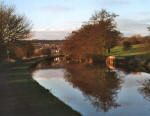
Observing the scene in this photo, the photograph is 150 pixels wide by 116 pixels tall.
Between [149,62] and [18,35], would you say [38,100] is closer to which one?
[18,35]


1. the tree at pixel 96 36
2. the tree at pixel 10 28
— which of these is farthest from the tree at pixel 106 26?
the tree at pixel 10 28

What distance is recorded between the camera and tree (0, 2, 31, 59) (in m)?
30.6

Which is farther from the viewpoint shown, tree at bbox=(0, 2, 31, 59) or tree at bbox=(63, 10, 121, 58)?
tree at bbox=(63, 10, 121, 58)

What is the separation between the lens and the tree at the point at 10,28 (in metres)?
30.6

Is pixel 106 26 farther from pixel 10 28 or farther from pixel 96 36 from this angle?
pixel 10 28

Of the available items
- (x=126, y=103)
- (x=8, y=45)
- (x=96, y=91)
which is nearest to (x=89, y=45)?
(x=8, y=45)

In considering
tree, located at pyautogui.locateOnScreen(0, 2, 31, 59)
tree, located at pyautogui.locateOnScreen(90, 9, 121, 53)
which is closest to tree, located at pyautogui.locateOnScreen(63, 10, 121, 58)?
tree, located at pyautogui.locateOnScreen(90, 9, 121, 53)

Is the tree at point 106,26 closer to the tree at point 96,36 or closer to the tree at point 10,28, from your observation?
the tree at point 96,36

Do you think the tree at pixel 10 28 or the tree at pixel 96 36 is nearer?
the tree at pixel 10 28

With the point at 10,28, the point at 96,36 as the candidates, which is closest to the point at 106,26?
the point at 96,36

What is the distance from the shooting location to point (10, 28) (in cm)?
3120

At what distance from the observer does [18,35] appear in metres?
32.4

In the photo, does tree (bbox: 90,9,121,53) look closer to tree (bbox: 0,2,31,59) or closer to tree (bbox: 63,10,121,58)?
tree (bbox: 63,10,121,58)

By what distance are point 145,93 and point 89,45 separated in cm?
3160
